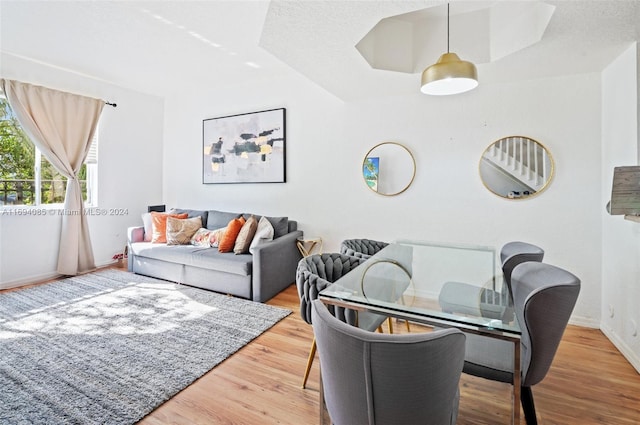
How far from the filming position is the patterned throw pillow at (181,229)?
3.94 meters

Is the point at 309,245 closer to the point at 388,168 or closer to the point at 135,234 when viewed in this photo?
the point at 388,168

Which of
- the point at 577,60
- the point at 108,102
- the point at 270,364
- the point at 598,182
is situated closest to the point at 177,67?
the point at 108,102

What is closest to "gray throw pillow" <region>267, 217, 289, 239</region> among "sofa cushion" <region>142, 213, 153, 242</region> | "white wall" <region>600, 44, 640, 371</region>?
"sofa cushion" <region>142, 213, 153, 242</region>

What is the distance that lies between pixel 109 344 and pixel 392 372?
238 centimetres

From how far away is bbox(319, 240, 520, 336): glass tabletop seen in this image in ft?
4.08

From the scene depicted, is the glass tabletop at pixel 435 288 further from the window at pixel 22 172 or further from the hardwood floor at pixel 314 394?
the window at pixel 22 172

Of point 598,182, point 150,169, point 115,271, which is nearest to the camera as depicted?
point 598,182

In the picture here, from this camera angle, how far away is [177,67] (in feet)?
12.5

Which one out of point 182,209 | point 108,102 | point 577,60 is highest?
point 108,102

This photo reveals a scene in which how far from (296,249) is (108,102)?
359 centimetres

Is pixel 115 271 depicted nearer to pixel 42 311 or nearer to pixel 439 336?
pixel 42 311

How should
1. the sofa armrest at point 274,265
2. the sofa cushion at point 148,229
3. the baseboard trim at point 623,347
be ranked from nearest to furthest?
1. the baseboard trim at point 623,347
2. the sofa armrest at point 274,265
3. the sofa cushion at point 148,229

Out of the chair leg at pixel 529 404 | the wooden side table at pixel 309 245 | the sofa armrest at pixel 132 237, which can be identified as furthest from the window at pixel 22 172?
the chair leg at pixel 529 404

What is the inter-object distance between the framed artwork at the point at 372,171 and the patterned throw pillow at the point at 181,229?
245 centimetres
